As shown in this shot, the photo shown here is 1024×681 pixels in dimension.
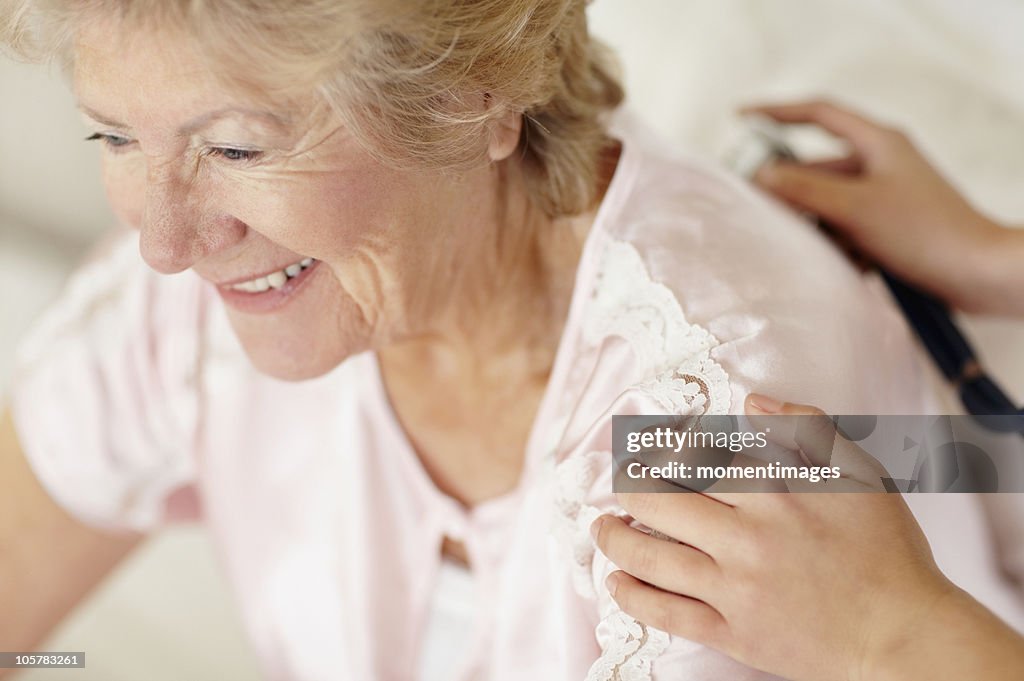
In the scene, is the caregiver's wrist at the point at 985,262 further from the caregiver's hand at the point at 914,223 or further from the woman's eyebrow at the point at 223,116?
the woman's eyebrow at the point at 223,116

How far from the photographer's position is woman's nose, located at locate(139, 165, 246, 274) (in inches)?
31.8

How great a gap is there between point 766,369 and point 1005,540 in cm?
55

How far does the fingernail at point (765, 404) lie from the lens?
0.80m

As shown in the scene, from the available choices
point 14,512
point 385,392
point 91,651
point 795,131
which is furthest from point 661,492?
point 91,651

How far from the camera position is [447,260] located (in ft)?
3.21

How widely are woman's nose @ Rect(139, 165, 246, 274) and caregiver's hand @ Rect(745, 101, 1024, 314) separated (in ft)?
2.41

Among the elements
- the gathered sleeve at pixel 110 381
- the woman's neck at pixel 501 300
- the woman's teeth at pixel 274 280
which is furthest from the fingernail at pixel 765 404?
the gathered sleeve at pixel 110 381

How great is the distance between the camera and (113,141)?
86 cm

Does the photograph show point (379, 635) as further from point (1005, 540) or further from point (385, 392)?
point (1005, 540)

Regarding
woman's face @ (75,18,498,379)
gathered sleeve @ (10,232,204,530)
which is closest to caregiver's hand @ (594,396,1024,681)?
woman's face @ (75,18,498,379)

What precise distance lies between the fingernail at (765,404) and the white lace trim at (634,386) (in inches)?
1.4

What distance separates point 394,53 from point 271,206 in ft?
0.54

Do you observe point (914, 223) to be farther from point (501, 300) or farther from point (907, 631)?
point (907, 631)

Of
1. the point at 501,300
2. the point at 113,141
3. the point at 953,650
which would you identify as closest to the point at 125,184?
Result: the point at 113,141
